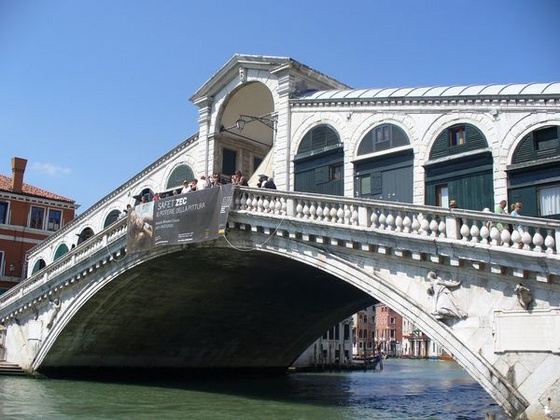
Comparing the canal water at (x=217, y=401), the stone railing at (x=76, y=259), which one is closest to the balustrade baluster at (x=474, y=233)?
the canal water at (x=217, y=401)

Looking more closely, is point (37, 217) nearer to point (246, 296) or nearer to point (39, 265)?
point (39, 265)

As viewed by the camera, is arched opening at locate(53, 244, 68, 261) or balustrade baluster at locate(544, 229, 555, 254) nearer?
balustrade baluster at locate(544, 229, 555, 254)

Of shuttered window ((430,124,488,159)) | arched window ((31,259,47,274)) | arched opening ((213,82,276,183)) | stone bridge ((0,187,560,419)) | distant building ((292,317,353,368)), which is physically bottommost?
distant building ((292,317,353,368))

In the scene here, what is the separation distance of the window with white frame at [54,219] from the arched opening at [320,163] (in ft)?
65.7

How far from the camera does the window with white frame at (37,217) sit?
33.6 m

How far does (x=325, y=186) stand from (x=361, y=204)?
3949 mm

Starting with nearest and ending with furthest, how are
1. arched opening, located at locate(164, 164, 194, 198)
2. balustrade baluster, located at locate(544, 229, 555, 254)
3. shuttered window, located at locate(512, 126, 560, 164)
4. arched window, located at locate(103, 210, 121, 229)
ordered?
balustrade baluster, located at locate(544, 229, 555, 254) → shuttered window, located at locate(512, 126, 560, 164) → arched opening, located at locate(164, 164, 194, 198) → arched window, located at locate(103, 210, 121, 229)

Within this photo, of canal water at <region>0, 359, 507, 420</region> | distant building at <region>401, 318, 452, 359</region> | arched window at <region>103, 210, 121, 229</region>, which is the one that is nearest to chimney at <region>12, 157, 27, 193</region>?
arched window at <region>103, 210, 121, 229</region>

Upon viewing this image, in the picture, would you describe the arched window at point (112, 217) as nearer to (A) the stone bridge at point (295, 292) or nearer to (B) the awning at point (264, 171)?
(A) the stone bridge at point (295, 292)

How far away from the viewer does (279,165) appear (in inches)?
752

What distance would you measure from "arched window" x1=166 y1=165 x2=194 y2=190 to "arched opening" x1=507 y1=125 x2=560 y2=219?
39.3 ft

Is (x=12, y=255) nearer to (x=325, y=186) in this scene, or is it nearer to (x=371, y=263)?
(x=325, y=186)

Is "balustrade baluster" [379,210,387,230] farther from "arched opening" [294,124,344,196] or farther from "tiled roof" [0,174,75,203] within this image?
"tiled roof" [0,174,75,203]

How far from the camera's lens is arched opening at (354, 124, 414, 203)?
16.0 metres
